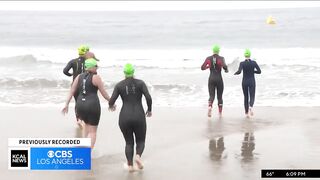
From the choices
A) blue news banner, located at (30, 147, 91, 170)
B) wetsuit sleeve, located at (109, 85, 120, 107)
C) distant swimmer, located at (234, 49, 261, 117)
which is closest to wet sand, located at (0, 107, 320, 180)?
blue news banner, located at (30, 147, 91, 170)

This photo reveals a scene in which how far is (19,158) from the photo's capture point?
794 cm

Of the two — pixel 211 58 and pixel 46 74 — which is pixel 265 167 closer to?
pixel 211 58

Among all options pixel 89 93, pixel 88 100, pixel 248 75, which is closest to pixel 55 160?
pixel 88 100

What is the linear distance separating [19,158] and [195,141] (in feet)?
11.5

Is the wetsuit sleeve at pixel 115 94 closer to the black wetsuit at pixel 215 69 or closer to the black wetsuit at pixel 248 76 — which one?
the black wetsuit at pixel 215 69

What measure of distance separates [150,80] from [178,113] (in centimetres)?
731

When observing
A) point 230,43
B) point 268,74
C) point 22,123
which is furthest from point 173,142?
point 230,43

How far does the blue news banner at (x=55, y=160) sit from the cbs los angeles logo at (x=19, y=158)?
0.38 ft

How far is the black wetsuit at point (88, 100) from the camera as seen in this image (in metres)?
8.22

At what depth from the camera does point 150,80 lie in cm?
2003

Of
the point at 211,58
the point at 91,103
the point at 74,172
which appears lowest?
the point at 74,172

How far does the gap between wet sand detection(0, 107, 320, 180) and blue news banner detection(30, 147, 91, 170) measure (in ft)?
0.46

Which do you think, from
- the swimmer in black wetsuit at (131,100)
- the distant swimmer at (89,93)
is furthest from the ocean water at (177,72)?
the swimmer in black wetsuit at (131,100)

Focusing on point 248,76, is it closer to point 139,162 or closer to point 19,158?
point 139,162
